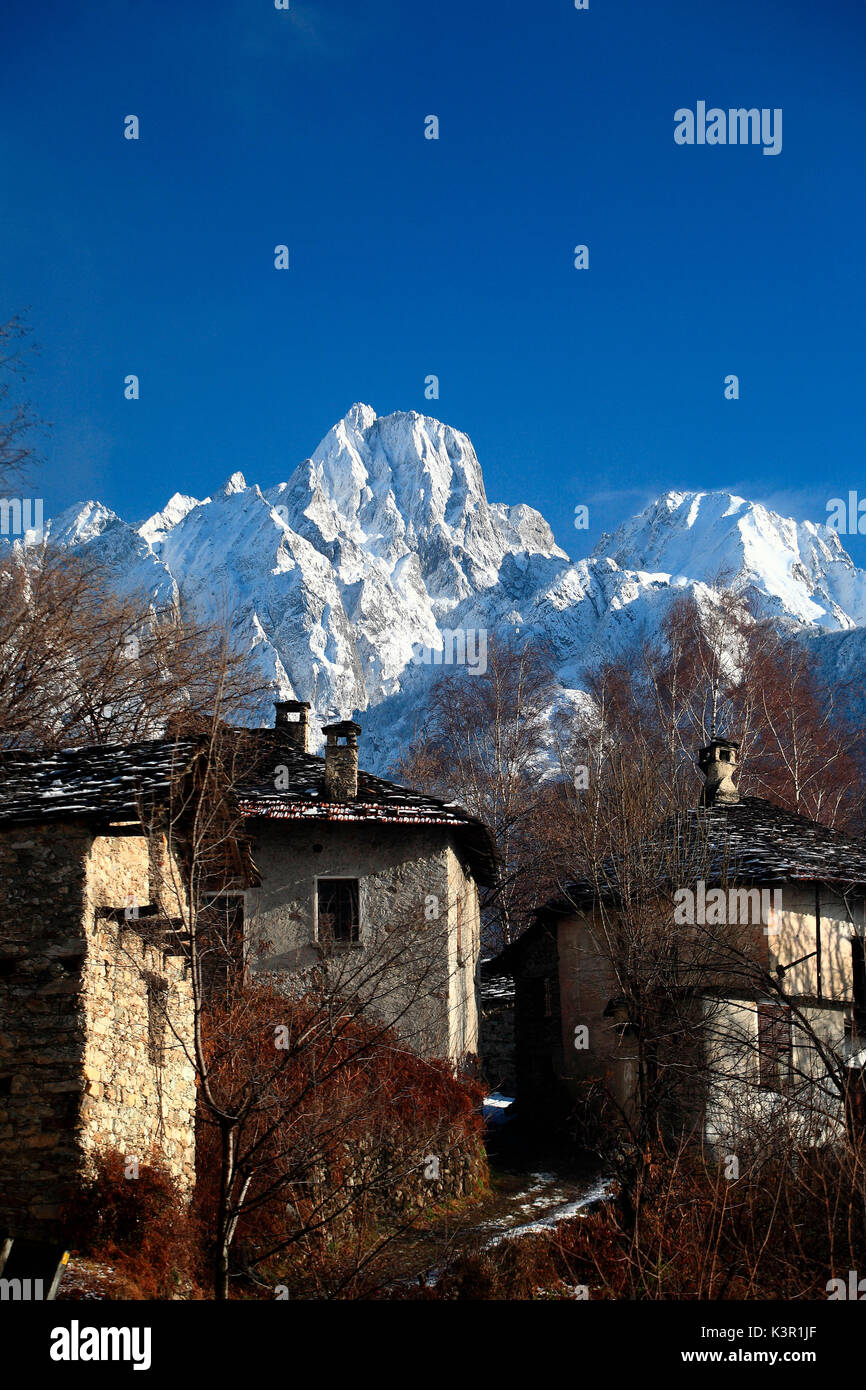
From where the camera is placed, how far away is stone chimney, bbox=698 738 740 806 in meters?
23.1

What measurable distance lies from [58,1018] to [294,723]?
1358 centimetres

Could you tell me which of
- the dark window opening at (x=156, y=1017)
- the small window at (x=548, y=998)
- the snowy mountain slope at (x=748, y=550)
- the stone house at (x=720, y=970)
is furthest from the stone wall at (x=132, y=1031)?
the snowy mountain slope at (x=748, y=550)

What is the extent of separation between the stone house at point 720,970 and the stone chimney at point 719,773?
0.10ft

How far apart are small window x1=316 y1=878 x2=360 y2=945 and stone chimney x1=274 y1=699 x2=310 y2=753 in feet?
14.8

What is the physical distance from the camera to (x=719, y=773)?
23.4 m

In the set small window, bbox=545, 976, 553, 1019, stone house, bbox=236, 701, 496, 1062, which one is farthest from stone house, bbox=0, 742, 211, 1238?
small window, bbox=545, 976, 553, 1019

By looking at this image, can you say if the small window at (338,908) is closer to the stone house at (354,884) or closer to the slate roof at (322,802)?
the stone house at (354,884)

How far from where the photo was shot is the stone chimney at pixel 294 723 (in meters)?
22.3

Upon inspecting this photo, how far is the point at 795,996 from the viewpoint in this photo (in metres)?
17.7

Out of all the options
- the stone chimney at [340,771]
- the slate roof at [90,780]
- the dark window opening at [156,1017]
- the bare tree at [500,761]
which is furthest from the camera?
the bare tree at [500,761]

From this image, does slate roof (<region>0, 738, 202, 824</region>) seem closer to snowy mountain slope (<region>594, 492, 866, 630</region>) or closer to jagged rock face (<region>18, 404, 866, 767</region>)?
jagged rock face (<region>18, 404, 866, 767</region>)

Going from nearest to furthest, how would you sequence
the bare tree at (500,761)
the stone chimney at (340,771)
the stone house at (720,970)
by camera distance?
the stone house at (720,970)
the stone chimney at (340,771)
the bare tree at (500,761)
